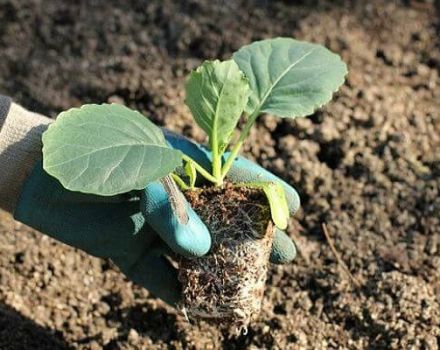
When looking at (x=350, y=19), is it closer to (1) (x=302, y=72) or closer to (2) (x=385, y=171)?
(2) (x=385, y=171)

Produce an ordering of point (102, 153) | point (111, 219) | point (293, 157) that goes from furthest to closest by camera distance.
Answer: point (293, 157) → point (111, 219) → point (102, 153)

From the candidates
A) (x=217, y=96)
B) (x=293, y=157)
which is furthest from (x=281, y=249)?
(x=293, y=157)

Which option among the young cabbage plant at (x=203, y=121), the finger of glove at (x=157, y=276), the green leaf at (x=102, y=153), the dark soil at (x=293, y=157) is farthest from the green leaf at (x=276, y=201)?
the dark soil at (x=293, y=157)

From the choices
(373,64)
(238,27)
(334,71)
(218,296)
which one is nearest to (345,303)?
(218,296)

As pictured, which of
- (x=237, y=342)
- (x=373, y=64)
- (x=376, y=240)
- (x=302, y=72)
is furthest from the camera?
(x=373, y=64)

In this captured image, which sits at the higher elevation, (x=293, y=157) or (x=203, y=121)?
(x=203, y=121)

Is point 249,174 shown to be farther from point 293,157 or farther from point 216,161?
point 293,157

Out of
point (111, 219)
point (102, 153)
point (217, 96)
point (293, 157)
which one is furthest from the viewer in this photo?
point (293, 157)

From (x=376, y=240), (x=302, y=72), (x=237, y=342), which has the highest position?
(x=302, y=72)
